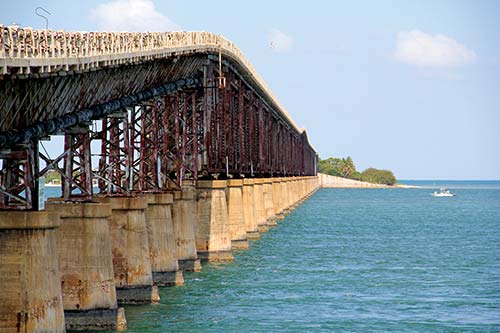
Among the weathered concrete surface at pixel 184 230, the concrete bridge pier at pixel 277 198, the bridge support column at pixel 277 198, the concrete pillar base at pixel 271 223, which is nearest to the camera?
the weathered concrete surface at pixel 184 230

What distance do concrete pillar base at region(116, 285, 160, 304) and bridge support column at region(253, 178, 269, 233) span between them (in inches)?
2331

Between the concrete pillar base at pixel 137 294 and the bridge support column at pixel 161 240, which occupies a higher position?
the bridge support column at pixel 161 240

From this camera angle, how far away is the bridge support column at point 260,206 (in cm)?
11390

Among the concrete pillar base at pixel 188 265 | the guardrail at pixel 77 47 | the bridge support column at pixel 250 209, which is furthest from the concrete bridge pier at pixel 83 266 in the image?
the bridge support column at pixel 250 209

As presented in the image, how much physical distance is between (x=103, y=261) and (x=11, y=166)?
6.60 meters

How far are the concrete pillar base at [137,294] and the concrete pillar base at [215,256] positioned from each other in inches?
854

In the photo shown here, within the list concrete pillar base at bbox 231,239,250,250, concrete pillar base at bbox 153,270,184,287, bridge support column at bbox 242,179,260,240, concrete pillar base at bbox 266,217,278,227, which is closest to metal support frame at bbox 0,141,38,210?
concrete pillar base at bbox 153,270,184,287

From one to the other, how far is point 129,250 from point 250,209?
5141 centimetres

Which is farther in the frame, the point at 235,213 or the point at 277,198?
the point at 277,198

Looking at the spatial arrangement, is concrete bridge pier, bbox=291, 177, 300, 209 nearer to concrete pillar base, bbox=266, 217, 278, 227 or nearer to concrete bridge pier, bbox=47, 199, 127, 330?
concrete pillar base, bbox=266, 217, 278, 227

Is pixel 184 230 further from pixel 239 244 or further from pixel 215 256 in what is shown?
pixel 239 244

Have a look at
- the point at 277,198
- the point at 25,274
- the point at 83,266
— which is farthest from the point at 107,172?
the point at 277,198

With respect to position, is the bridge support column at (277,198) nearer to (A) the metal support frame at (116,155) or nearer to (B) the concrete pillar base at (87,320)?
(A) the metal support frame at (116,155)

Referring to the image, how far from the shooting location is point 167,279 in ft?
197
